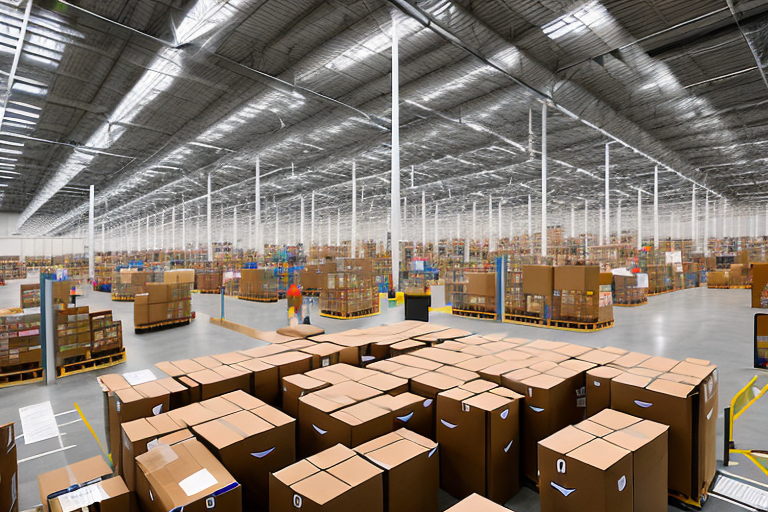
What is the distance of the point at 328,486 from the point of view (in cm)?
175

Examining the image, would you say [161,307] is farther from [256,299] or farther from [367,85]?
[367,85]

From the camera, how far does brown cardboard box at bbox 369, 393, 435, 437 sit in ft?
8.33

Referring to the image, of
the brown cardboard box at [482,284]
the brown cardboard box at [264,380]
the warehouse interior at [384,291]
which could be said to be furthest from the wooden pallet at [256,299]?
the brown cardboard box at [264,380]

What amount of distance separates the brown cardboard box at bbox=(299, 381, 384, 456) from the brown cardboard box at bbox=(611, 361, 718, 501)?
1.66 m

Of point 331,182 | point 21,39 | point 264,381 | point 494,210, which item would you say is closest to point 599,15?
point 264,381

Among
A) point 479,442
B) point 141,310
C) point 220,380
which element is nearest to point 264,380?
point 220,380

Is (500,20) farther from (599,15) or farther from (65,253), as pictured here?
(65,253)

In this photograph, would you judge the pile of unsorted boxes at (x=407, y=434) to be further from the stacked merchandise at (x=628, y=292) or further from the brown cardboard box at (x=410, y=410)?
the stacked merchandise at (x=628, y=292)

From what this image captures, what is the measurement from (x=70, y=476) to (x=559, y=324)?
28.8ft

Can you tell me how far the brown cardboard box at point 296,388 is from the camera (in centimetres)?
284

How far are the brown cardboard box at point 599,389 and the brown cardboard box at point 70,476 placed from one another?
320cm

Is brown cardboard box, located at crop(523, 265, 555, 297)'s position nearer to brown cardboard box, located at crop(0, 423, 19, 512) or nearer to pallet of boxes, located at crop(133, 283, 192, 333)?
pallet of boxes, located at crop(133, 283, 192, 333)

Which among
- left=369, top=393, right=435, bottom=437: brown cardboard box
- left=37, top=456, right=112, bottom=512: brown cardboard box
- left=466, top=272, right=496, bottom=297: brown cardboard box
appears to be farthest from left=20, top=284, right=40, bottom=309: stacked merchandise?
left=369, top=393, right=435, bottom=437: brown cardboard box

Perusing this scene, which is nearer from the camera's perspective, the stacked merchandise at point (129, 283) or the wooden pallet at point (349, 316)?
the wooden pallet at point (349, 316)
